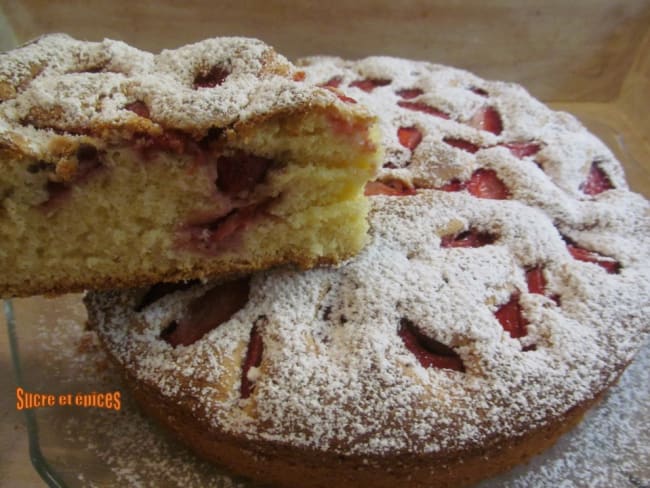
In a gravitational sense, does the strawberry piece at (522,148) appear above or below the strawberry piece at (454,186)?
above

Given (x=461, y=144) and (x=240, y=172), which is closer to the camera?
(x=240, y=172)

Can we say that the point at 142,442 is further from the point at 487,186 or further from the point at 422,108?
the point at 422,108

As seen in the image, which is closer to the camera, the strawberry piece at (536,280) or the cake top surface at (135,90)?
the cake top surface at (135,90)

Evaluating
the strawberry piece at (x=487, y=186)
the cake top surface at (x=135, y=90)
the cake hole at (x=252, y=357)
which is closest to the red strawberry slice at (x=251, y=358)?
the cake hole at (x=252, y=357)

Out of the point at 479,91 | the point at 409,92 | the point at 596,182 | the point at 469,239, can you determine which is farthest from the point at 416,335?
the point at 479,91

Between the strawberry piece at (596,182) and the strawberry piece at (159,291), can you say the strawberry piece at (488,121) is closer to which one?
the strawberry piece at (596,182)
